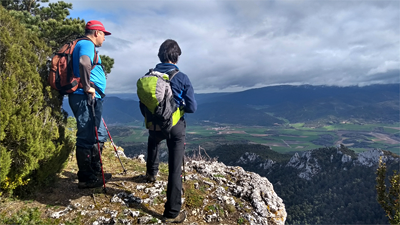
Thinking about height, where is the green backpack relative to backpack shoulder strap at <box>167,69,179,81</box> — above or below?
below

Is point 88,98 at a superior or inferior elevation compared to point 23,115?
superior

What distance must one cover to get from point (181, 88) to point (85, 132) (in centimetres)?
232

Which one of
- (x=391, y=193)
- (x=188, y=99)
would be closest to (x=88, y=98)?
(x=188, y=99)

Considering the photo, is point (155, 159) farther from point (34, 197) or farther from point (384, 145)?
point (384, 145)

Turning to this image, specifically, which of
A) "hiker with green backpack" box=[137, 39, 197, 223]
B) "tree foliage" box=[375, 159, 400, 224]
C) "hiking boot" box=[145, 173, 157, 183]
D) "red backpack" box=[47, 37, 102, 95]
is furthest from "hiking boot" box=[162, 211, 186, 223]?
"tree foliage" box=[375, 159, 400, 224]

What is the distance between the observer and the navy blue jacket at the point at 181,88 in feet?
14.3

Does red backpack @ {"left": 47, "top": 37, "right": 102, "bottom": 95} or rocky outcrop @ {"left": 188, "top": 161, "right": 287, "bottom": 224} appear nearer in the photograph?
red backpack @ {"left": 47, "top": 37, "right": 102, "bottom": 95}

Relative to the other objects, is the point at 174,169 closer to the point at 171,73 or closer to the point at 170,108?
the point at 170,108

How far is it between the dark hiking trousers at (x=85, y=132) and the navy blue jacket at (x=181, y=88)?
174 cm

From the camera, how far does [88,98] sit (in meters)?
4.54

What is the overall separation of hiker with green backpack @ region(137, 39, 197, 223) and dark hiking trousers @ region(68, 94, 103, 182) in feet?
3.90

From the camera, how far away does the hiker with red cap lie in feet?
14.3

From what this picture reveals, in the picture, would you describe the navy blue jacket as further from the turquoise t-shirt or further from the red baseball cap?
the red baseball cap

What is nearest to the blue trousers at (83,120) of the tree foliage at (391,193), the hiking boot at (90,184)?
the hiking boot at (90,184)
